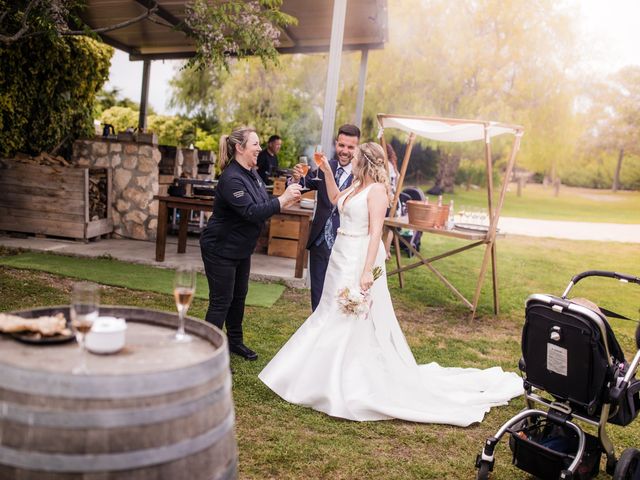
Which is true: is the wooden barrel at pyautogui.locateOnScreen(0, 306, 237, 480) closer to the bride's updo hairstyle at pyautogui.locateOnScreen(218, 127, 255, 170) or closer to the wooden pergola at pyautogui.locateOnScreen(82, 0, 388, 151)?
the bride's updo hairstyle at pyautogui.locateOnScreen(218, 127, 255, 170)

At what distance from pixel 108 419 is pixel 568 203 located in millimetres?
20779

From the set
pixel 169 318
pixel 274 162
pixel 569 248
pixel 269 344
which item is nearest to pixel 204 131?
pixel 274 162

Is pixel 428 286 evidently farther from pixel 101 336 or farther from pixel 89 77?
pixel 101 336

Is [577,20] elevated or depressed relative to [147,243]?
elevated

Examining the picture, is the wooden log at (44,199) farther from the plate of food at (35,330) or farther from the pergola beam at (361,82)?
the plate of food at (35,330)

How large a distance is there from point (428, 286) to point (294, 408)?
4788 millimetres

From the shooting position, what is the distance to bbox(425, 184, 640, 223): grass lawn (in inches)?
619

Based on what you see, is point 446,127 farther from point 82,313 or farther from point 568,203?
point 568,203

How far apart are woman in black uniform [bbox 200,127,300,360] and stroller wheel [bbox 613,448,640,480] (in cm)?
229

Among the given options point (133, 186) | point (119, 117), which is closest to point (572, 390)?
point (133, 186)

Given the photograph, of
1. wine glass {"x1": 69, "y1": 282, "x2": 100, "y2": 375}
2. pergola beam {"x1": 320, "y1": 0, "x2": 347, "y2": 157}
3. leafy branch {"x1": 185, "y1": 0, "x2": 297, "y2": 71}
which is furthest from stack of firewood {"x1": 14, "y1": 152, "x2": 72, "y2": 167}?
wine glass {"x1": 69, "y1": 282, "x2": 100, "y2": 375}

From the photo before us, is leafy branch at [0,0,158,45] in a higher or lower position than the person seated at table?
higher

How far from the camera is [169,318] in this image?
2.32 m

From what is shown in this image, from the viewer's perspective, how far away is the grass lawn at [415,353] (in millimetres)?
3340
